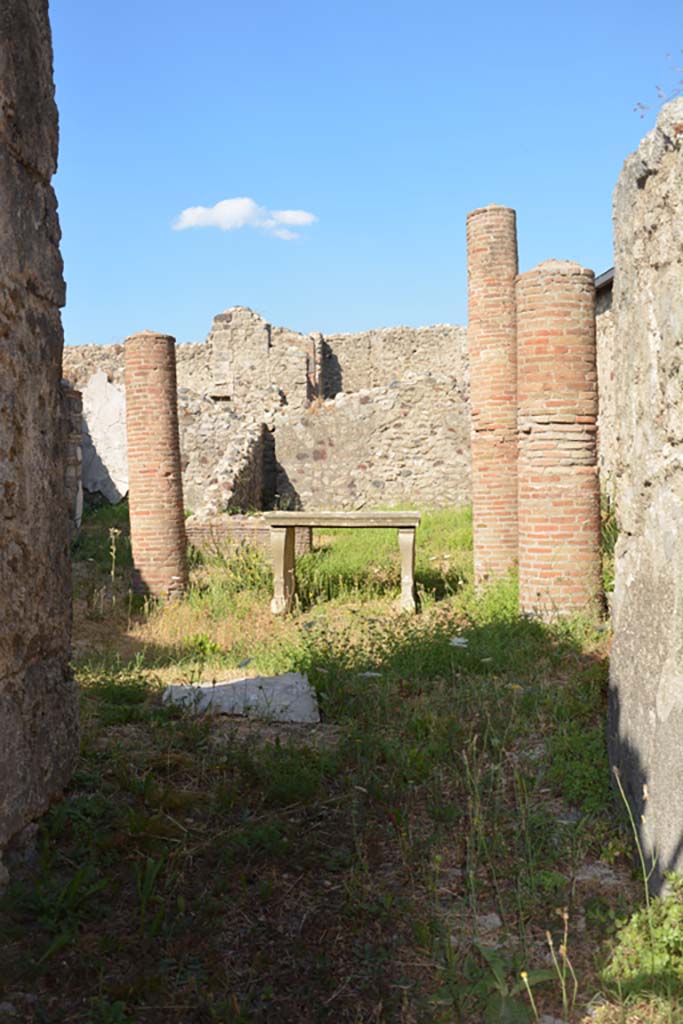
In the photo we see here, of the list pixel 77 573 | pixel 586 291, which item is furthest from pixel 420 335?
pixel 586 291

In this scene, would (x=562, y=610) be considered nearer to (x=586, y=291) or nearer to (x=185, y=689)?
(x=586, y=291)

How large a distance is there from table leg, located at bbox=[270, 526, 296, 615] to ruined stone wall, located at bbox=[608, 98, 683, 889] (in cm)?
547

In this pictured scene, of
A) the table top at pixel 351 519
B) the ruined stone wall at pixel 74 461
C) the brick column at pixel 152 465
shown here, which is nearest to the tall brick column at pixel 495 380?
the table top at pixel 351 519

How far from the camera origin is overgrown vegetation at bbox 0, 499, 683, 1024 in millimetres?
2559

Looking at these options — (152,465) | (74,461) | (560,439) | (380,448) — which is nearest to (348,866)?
(560,439)

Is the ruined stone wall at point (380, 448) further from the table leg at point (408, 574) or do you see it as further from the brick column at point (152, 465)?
the table leg at point (408, 574)

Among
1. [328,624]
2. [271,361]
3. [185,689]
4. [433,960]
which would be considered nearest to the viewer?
[433,960]

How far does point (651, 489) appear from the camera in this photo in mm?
3453

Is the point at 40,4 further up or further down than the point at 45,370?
further up

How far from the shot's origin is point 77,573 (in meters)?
11.5

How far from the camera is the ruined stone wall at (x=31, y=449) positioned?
9.46 feet

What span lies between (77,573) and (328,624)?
4763 mm

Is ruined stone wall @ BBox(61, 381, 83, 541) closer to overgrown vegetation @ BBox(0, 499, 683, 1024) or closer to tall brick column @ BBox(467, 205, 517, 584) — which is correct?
tall brick column @ BBox(467, 205, 517, 584)

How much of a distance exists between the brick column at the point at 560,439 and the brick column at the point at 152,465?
15.0 ft
